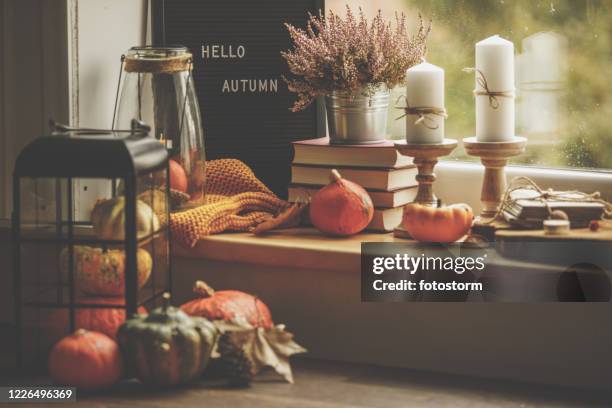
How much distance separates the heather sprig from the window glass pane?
0.31 feet

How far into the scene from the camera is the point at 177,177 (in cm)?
174

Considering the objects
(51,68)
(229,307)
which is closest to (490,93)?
(229,307)

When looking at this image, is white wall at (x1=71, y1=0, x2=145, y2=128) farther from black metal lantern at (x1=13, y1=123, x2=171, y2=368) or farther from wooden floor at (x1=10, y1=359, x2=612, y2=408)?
wooden floor at (x1=10, y1=359, x2=612, y2=408)

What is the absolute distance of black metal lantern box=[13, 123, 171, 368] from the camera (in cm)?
139

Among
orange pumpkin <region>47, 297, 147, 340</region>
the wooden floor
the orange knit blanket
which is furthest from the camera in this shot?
the orange knit blanket

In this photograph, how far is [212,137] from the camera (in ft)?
6.25

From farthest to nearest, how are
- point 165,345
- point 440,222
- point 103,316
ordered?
point 440,222 < point 103,316 < point 165,345

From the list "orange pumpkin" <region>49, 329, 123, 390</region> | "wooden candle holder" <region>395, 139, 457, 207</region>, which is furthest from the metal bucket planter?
"orange pumpkin" <region>49, 329, 123, 390</region>

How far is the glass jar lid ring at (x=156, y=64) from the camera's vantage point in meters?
1.72

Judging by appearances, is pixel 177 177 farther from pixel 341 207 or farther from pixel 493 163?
pixel 493 163

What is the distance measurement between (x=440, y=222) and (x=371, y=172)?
0.65 ft

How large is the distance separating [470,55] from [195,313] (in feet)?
2.34

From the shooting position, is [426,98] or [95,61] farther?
[95,61]

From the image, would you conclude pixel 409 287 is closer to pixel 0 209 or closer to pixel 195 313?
pixel 195 313
